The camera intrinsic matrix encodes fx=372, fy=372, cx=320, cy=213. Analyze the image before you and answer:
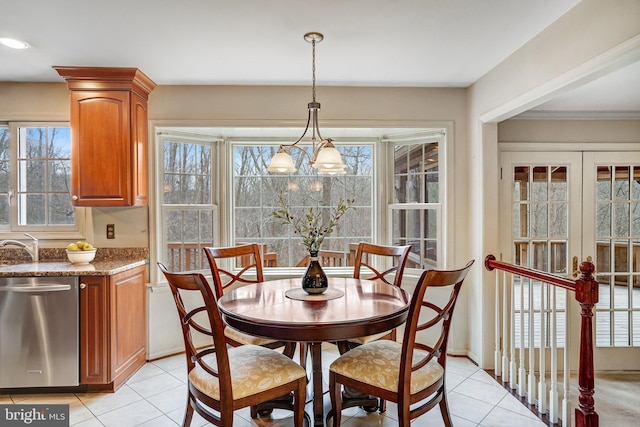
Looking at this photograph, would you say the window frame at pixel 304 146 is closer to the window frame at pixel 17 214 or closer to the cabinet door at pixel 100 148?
the cabinet door at pixel 100 148

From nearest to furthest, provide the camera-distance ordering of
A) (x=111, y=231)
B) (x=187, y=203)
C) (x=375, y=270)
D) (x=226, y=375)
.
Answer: (x=226, y=375) → (x=375, y=270) → (x=111, y=231) → (x=187, y=203)

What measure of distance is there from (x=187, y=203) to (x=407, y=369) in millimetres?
2633

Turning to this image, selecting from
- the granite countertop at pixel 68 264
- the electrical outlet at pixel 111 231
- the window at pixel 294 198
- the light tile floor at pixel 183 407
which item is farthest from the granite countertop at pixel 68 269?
the window at pixel 294 198

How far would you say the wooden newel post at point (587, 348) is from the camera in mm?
1937

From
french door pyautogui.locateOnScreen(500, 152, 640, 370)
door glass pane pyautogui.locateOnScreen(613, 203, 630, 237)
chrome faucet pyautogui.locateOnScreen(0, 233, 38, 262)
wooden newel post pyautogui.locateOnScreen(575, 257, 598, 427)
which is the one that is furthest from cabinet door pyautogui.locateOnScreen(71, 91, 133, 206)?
door glass pane pyautogui.locateOnScreen(613, 203, 630, 237)

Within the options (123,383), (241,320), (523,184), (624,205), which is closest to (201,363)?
(241,320)

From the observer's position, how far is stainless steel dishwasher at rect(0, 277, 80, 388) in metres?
2.65

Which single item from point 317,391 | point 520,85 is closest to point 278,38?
point 520,85

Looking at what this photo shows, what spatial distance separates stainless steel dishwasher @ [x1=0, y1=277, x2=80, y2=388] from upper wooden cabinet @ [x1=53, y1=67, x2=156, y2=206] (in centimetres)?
72

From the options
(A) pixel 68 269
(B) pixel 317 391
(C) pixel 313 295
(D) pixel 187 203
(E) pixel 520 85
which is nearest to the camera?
(B) pixel 317 391

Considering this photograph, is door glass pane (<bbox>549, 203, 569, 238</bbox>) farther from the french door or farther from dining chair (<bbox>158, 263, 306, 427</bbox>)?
dining chair (<bbox>158, 263, 306, 427</bbox>)

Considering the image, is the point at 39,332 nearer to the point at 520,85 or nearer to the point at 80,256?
the point at 80,256

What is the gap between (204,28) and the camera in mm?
2314

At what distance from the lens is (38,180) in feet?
11.0
